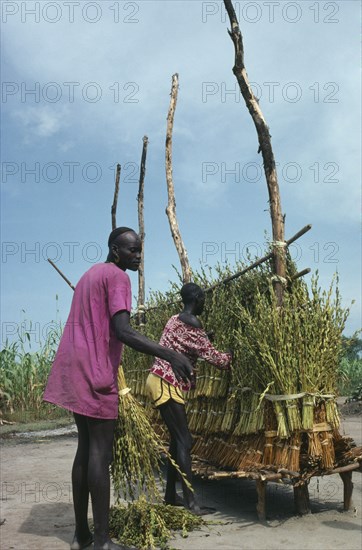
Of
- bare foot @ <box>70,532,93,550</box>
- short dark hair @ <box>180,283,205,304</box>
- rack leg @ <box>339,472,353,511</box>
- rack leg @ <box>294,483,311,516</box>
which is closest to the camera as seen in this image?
bare foot @ <box>70,532,93,550</box>

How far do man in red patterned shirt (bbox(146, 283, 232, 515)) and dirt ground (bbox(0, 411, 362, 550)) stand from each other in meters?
0.51

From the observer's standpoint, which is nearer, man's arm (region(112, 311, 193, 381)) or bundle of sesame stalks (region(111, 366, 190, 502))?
man's arm (region(112, 311, 193, 381))

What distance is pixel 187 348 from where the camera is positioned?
17.5 ft

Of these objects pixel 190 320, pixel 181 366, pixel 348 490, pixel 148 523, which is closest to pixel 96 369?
pixel 181 366

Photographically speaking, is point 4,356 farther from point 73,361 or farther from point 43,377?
point 73,361

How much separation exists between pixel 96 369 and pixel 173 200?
25.8ft

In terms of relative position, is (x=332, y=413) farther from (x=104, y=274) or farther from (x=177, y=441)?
(x=104, y=274)

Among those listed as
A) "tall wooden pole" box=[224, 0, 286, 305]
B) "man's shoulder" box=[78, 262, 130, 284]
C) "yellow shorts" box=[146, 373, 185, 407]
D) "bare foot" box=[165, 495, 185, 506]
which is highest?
"tall wooden pole" box=[224, 0, 286, 305]

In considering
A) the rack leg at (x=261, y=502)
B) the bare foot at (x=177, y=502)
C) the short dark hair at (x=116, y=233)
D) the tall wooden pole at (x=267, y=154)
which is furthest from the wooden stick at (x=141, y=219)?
the short dark hair at (x=116, y=233)

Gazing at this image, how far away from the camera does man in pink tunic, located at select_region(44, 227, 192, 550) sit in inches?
148

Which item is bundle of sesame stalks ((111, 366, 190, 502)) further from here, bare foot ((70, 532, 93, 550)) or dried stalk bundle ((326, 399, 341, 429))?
dried stalk bundle ((326, 399, 341, 429))

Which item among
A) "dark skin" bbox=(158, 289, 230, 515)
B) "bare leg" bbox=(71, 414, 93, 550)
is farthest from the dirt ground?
"dark skin" bbox=(158, 289, 230, 515)

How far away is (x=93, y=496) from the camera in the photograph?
3.77 meters

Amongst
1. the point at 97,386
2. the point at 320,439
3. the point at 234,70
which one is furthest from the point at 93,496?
the point at 234,70
